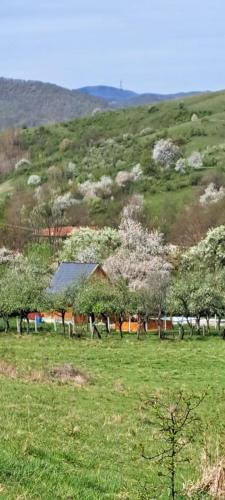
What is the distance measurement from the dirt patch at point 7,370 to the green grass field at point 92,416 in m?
0.06

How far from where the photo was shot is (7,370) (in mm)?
28391

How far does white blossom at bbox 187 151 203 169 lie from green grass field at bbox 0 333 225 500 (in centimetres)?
10473

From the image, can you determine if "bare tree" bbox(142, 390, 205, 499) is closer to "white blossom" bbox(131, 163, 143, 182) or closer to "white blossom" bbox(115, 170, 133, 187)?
"white blossom" bbox(115, 170, 133, 187)

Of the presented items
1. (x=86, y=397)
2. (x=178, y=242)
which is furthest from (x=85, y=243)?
(x=86, y=397)

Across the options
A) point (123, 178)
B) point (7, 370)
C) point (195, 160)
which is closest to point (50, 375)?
point (7, 370)

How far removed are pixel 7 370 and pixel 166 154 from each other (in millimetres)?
128531

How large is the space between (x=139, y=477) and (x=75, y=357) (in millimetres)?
24888

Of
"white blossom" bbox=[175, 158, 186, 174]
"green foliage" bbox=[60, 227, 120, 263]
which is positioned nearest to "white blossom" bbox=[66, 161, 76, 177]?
"white blossom" bbox=[175, 158, 186, 174]

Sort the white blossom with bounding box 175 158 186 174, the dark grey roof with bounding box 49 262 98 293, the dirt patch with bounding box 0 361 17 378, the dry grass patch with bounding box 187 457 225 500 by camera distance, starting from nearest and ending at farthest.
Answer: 1. the dry grass patch with bounding box 187 457 225 500
2. the dirt patch with bounding box 0 361 17 378
3. the dark grey roof with bounding box 49 262 98 293
4. the white blossom with bounding box 175 158 186 174

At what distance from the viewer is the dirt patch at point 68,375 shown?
92.8ft

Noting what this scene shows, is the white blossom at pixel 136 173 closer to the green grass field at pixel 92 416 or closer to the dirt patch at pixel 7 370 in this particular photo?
the green grass field at pixel 92 416

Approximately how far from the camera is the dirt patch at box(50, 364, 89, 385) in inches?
1114

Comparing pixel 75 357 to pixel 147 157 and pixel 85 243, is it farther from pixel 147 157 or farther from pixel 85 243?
pixel 147 157

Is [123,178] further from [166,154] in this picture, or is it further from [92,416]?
[92,416]
